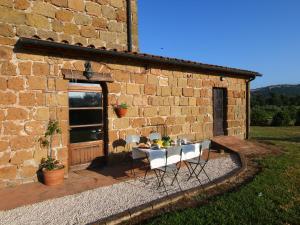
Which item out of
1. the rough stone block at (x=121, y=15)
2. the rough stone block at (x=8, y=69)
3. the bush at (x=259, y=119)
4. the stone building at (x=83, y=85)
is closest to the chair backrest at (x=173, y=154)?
the stone building at (x=83, y=85)

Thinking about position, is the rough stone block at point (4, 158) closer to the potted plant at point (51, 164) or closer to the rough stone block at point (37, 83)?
the potted plant at point (51, 164)

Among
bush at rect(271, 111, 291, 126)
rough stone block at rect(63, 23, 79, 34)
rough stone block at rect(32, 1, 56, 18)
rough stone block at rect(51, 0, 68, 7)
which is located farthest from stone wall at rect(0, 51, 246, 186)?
bush at rect(271, 111, 291, 126)

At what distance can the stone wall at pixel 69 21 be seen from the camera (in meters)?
5.92

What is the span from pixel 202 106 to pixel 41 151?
5.57 metres

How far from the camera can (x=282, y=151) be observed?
8.84 m

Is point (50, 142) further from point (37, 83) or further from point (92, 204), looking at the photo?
point (92, 204)

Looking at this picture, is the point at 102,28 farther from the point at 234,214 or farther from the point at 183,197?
the point at 234,214

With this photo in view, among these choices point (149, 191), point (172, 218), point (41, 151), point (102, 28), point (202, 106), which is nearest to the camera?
point (172, 218)

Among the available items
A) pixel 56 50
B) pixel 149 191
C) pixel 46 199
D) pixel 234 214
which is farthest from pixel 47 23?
pixel 234 214

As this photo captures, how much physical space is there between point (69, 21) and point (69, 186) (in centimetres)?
413

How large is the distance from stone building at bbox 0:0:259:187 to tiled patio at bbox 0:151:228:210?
0.33 meters

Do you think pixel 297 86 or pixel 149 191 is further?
pixel 297 86

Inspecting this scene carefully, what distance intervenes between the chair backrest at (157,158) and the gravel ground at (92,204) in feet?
1.55

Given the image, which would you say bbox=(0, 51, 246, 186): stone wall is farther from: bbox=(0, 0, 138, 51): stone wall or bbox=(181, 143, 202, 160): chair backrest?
bbox=(181, 143, 202, 160): chair backrest
